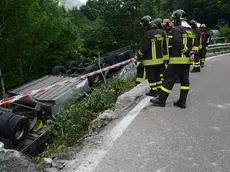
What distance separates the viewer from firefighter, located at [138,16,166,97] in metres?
5.50

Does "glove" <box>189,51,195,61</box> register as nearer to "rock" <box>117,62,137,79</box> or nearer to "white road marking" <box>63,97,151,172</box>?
"white road marking" <box>63,97,151,172</box>

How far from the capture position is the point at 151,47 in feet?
18.5

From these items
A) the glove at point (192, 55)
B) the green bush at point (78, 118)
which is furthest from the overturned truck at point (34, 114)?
the glove at point (192, 55)

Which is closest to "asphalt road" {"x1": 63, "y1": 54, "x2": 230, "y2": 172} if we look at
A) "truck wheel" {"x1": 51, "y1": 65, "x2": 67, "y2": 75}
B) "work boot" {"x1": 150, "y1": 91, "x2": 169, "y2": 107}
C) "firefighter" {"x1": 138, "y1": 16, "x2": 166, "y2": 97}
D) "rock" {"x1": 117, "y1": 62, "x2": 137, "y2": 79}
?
"work boot" {"x1": 150, "y1": 91, "x2": 169, "y2": 107}

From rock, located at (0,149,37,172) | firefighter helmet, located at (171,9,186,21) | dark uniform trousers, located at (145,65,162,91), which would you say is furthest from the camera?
dark uniform trousers, located at (145,65,162,91)

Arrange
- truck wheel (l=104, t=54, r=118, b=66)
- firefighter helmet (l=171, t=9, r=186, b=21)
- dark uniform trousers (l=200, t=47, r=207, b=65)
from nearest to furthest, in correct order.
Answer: firefighter helmet (l=171, t=9, r=186, b=21) → truck wheel (l=104, t=54, r=118, b=66) → dark uniform trousers (l=200, t=47, r=207, b=65)

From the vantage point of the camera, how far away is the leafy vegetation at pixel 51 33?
9.16m

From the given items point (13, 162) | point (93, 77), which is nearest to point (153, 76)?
point (93, 77)

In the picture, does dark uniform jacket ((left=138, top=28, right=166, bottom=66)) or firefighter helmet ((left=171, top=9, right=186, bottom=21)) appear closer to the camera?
firefighter helmet ((left=171, top=9, right=186, bottom=21))

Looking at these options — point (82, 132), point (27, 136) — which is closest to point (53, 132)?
point (27, 136)

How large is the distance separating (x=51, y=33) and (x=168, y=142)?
8.71 m

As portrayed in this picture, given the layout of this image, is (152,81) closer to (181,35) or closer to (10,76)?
(181,35)

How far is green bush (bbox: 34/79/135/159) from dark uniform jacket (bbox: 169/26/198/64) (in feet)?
4.88

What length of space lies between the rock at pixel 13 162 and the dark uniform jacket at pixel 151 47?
370 cm
